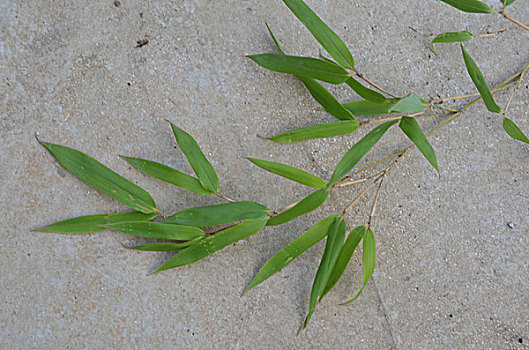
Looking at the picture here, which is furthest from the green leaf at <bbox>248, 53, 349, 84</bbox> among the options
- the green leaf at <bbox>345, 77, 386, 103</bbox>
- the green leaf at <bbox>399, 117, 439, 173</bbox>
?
the green leaf at <bbox>399, 117, 439, 173</bbox>

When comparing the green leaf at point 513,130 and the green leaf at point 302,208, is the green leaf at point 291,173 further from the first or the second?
the green leaf at point 513,130

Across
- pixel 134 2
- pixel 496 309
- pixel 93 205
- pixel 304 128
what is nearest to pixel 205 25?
pixel 134 2

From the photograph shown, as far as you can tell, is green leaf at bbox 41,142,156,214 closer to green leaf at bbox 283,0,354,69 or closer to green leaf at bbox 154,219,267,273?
green leaf at bbox 154,219,267,273

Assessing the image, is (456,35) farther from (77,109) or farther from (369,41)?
(77,109)

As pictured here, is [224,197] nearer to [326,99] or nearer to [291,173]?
[291,173]

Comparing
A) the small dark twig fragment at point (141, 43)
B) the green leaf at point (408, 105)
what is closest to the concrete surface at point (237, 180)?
the small dark twig fragment at point (141, 43)

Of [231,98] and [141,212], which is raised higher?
[231,98]
